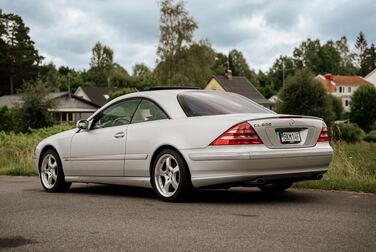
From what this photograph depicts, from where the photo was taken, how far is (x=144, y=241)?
525 centimetres

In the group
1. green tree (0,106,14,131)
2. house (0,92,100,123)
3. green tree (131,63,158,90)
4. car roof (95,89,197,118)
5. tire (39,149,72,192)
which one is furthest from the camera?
green tree (131,63,158,90)

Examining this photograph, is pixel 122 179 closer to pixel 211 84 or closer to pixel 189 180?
pixel 189 180

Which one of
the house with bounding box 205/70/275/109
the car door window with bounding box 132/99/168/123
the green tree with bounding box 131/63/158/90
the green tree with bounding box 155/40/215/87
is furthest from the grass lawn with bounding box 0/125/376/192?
the green tree with bounding box 131/63/158/90

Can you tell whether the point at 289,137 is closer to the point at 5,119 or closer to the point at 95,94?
the point at 5,119

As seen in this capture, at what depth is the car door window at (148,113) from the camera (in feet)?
27.5

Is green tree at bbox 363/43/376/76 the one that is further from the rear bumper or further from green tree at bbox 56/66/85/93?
the rear bumper

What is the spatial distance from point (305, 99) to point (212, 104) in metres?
52.9

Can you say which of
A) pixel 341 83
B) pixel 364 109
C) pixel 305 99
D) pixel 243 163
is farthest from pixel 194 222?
pixel 341 83

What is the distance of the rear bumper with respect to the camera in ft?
24.2

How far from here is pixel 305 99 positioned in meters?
60.0

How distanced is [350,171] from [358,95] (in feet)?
254

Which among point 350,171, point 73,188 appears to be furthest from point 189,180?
point 350,171

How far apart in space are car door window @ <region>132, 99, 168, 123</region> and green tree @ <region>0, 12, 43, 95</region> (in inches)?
3871

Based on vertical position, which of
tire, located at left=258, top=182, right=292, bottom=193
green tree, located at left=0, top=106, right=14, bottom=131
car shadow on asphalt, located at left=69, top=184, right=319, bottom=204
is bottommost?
car shadow on asphalt, located at left=69, top=184, right=319, bottom=204
